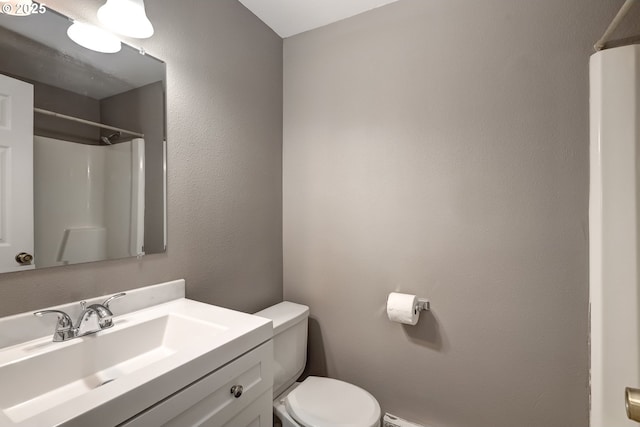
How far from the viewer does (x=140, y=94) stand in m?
1.17

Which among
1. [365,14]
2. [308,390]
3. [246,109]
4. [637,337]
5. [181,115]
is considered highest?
[365,14]

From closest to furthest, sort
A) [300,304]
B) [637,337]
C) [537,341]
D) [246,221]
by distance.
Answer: [637,337] < [537,341] < [246,221] < [300,304]

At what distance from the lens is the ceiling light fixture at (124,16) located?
99 cm

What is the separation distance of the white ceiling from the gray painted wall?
6 centimetres

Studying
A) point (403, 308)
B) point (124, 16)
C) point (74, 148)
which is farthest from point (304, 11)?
point (403, 308)

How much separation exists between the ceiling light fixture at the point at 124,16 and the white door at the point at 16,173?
0.34 m

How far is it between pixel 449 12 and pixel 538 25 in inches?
15.1

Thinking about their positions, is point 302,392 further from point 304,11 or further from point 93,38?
point 304,11

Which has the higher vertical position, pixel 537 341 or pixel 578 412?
pixel 537 341

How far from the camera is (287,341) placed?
1541mm

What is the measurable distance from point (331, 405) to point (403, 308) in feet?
1.82

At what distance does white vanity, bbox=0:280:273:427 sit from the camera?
63 centimetres

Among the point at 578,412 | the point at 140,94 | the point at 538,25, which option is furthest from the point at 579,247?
the point at 140,94

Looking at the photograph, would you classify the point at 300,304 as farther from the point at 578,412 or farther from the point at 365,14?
the point at 365,14
